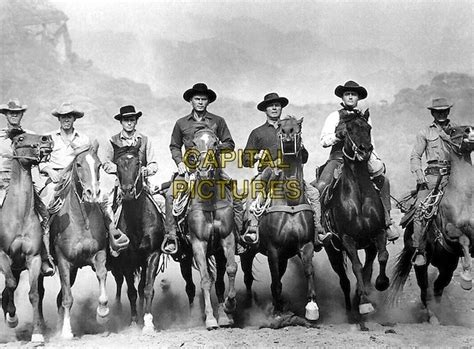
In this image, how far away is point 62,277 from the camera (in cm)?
830

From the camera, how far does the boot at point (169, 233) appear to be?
341 inches

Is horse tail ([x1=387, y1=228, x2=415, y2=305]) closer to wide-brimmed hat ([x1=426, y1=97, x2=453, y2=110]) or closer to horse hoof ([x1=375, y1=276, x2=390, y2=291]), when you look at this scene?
horse hoof ([x1=375, y1=276, x2=390, y2=291])

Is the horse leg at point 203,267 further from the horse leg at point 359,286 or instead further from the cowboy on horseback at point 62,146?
the cowboy on horseback at point 62,146

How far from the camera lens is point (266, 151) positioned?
8602mm

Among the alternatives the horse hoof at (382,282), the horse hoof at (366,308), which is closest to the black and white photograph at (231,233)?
the horse hoof at (382,282)

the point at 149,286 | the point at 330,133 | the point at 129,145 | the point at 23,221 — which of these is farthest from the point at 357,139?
the point at 23,221

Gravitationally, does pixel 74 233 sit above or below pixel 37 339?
above

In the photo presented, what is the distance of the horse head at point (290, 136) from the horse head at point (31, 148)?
2865 millimetres

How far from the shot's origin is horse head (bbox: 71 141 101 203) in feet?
25.6

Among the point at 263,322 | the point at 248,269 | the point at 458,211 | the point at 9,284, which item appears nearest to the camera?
the point at 9,284

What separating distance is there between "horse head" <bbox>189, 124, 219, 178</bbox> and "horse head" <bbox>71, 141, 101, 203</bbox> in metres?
1.20

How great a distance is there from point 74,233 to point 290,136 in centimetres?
305

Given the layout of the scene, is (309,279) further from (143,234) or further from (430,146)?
(430,146)

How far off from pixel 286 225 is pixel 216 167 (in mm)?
1196
